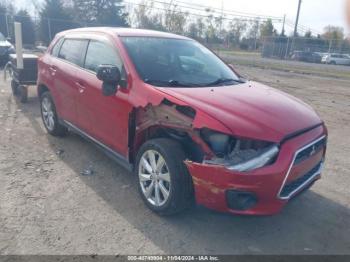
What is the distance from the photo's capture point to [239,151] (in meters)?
2.90

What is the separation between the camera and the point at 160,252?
9.45 feet

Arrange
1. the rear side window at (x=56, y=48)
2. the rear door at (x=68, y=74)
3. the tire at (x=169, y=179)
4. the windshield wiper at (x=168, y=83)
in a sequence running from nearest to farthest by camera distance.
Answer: the tire at (x=169, y=179)
the windshield wiper at (x=168, y=83)
the rear door at (x=68, y=74)
the rear side window at (x=56, y=48)

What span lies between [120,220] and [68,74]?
8.01 ft

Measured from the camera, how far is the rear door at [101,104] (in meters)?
3.71

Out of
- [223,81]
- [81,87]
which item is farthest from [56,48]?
[223,81]

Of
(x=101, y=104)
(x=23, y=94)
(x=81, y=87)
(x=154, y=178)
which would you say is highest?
(x=81, y=87)

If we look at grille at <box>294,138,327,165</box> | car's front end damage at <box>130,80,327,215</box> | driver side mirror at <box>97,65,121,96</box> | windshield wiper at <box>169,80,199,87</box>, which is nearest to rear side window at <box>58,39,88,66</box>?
driver side mirror at <box>97,65,121,96</box>

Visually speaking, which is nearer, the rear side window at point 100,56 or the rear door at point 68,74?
the rear side window at point 100,56

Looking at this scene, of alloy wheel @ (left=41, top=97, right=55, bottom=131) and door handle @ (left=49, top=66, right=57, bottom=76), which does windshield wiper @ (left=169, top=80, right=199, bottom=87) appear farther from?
alloy wheel @ (left=41, top=97, right=55, bottom=131)

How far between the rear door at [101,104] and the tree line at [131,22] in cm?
3006

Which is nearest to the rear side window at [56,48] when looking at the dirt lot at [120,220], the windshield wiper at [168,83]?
the dirt lot at [120,220]

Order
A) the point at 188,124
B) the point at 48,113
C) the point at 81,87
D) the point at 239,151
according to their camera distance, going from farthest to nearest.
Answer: the point at 48,113 → the point at 81,87 → the point at 188,124 → the point at 239,151

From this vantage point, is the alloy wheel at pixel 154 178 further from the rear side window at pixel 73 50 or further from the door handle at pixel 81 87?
the rear side window at pixel 73 50

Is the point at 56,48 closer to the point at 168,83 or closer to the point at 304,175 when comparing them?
the point at 168,83
